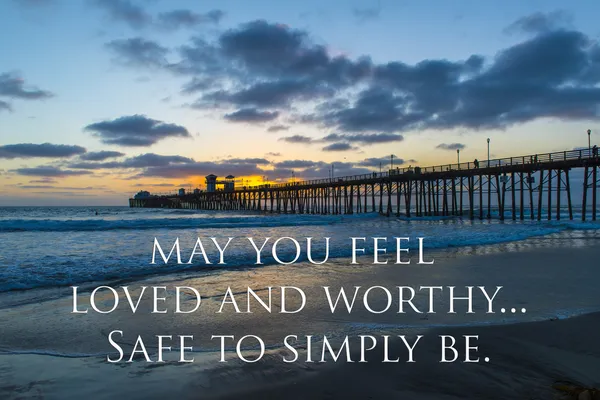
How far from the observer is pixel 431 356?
4.34m

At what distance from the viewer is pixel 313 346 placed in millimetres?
4691

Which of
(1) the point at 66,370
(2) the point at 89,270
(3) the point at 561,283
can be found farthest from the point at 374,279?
(2) the point at 89,270

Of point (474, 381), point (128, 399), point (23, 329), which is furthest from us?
point (23, 329)

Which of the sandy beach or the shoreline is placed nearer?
the shoreline

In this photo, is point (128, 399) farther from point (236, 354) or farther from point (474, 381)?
point (474, 381)

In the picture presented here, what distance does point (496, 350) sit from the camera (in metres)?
4.52

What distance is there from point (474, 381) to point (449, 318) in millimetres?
2280

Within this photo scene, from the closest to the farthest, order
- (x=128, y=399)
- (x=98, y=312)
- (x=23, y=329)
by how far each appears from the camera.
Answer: (x=128, y=399)
(x=23, y=329)
(x=98, y=312)

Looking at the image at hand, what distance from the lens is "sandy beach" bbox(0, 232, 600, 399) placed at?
358cm

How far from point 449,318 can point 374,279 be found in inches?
125

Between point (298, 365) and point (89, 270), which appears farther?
point (89, 270)

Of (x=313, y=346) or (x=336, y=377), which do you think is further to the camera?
(x=313, y=346)

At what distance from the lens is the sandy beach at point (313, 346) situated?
11.7 ft

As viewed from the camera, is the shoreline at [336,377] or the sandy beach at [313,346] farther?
the sandy beach at [313,346]
